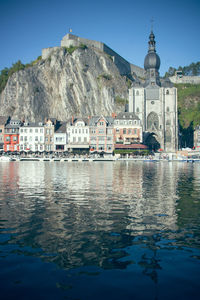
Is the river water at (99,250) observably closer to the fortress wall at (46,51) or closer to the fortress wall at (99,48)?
the fortress wall at (46,51)

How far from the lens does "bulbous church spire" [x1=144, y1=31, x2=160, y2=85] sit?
325ft

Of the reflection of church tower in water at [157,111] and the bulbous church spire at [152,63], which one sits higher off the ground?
the bulbous church spire at [152,63]

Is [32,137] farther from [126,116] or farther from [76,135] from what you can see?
[126,116]

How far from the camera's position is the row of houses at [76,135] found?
85.5 metres

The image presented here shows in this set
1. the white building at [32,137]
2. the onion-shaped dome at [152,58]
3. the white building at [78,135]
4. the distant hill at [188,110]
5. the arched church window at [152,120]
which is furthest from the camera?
the distant hill at [188,110]

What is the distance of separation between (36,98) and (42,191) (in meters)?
90.1

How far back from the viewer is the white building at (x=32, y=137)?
87.2 meters

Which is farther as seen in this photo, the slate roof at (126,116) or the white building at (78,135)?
the slate roof at (126,116)

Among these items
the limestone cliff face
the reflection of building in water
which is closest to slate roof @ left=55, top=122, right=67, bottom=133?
the limestone cliff face

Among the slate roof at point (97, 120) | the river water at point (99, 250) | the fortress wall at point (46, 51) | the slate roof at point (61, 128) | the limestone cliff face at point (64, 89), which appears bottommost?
the river water at point (99, 250)

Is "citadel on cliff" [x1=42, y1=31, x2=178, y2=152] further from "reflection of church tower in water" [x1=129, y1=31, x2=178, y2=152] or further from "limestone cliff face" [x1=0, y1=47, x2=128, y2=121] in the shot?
"limestone cliff face" [x1=0, y1=47, x2=128, y2=121]

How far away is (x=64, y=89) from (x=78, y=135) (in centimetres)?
2955

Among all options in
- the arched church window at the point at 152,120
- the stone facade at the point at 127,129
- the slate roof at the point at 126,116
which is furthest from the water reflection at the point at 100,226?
the arched church window at the point at 152,120

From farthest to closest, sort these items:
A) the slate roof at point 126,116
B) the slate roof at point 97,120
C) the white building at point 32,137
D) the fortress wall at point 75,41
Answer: the fortress wall at point 75,41
the white building at point 32,137
the slate roof at point 97,120
the slate roof at point 126,116
